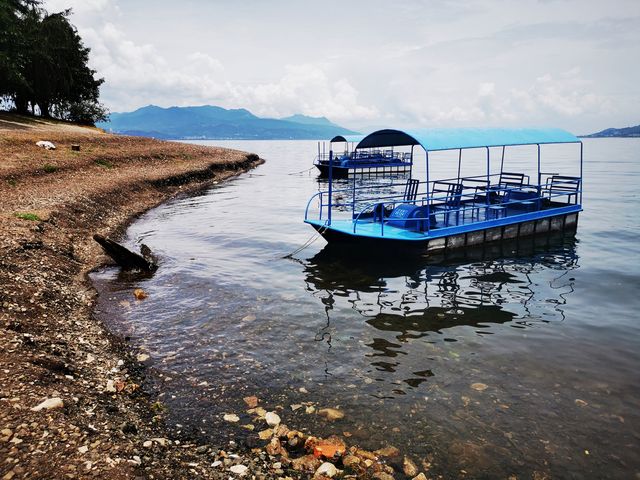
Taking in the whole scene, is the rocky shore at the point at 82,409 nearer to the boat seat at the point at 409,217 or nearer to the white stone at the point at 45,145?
the boat seat at the point at 409,217

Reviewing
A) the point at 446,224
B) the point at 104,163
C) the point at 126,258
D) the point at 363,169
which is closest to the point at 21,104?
the point at 104,163

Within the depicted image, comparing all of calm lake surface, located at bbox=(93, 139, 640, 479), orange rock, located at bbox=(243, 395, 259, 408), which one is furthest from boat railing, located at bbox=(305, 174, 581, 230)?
orange rock, located at bbox=(243, 395, 259, 408)

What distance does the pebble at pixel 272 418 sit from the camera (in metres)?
7.39

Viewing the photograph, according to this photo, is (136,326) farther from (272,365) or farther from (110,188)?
(110,188)

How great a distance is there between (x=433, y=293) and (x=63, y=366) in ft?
34.2

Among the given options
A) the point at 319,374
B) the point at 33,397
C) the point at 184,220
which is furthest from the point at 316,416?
the point at 184,220

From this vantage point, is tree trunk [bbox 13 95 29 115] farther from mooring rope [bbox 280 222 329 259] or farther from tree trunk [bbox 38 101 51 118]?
mooring rope [bbox 280 222 329 259]

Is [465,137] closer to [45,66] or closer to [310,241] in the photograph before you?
[310,241]

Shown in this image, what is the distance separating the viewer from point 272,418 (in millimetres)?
7504

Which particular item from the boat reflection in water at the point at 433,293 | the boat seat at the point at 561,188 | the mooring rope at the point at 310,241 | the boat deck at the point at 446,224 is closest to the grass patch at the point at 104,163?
the mooring rope at the point at 310,241

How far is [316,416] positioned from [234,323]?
15.1 ft

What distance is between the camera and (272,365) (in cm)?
945

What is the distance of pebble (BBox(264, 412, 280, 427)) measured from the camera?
24.3 ft

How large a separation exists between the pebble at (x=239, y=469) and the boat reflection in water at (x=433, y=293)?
10.6 feet
